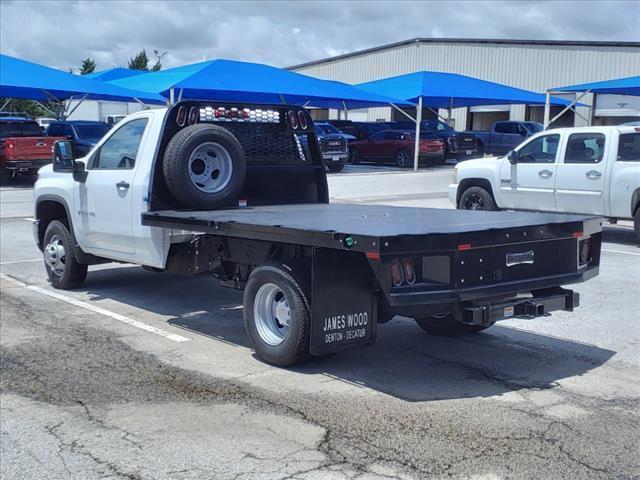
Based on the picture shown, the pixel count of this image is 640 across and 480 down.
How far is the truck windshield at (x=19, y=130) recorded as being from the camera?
81.7 feet

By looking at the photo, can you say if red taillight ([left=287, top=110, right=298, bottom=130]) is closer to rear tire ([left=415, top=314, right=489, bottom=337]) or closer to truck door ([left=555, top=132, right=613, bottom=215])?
rear tire ([left=415, top=314, right=489, bottom=337])

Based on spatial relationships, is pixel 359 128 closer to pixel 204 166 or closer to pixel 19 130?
pixel 19 130

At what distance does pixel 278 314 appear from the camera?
6289 millimetres

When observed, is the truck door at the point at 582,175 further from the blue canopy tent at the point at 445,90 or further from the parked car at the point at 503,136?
the parked car at the point at 503,136

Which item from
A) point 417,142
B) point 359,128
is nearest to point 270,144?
point 417,142

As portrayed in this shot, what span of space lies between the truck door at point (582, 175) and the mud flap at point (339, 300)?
8.03 meters

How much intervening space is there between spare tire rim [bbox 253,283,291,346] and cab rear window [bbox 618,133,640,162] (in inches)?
321

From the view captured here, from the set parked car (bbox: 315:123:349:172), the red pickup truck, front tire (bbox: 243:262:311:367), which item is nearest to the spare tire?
front tire (bbox: 243:262:311:367)

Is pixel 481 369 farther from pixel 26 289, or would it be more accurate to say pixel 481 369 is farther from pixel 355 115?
pixel 355 115

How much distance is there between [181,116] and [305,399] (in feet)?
11.0

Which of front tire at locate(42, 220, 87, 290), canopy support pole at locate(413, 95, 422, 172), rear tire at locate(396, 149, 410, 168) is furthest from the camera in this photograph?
rear tire at locate(396, 149, 410, 168)

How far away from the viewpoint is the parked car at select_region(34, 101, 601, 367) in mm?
5527

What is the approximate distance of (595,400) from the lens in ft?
18.0

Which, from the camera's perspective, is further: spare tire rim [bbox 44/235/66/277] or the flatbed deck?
spare tire rim [bbox 44/235/66/277]
